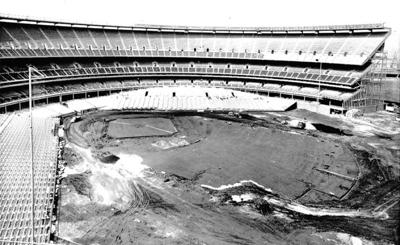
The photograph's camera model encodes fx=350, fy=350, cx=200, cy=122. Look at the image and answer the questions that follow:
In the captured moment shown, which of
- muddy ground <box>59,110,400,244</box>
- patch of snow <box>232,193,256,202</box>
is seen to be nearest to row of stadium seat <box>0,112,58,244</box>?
muddy ground <box>59,110,400,244</box>

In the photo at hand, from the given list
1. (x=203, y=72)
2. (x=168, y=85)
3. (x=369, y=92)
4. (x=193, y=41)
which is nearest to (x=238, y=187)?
A: (x=369, y=92)

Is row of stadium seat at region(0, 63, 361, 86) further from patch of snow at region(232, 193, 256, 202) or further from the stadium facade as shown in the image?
patch of snow at region(232, 193, 256, 202)

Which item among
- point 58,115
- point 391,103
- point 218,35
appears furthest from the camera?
point 218,35

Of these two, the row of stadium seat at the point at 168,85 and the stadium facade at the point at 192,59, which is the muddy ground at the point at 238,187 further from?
the stadium facade at the point at 192,59

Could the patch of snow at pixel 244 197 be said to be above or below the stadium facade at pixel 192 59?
below

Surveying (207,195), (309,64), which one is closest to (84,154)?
(207,195)

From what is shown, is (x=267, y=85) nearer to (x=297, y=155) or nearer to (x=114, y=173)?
(x=297, y=155)

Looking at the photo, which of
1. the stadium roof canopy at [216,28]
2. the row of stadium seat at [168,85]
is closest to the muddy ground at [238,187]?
the row of stadium seat at [168,85]
